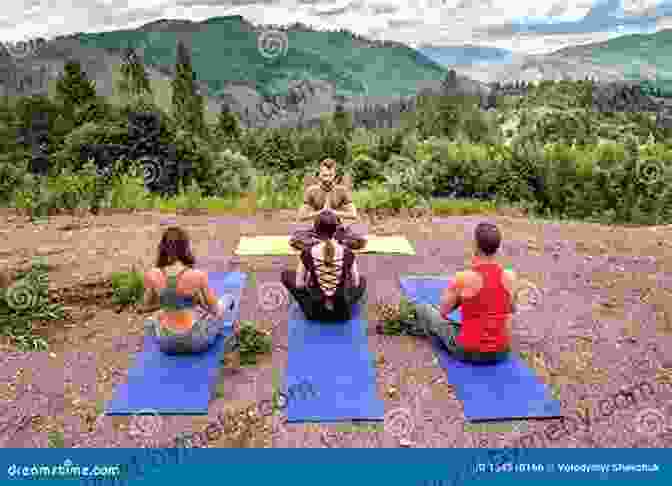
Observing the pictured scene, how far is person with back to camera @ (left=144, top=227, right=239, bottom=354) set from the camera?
420cm

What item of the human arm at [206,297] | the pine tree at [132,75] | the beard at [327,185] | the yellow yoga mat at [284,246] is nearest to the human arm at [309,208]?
the beard at [327,185]

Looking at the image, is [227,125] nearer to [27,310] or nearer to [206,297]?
[27,310]

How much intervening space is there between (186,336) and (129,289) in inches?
68.9

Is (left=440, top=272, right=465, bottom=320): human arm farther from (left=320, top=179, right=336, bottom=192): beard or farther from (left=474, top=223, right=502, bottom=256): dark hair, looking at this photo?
(left=320, top=179, right=336, bottom=192): beard

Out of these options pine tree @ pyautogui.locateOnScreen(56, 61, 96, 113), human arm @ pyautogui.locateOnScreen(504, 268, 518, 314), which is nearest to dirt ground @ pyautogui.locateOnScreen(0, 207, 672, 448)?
human arm @ pyautogui.locateOnScreen(504, 268, 518, 314)

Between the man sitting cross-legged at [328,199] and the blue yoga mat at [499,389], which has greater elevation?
the man sitting cross-legged at [328,199]

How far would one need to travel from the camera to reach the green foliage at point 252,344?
186 inches

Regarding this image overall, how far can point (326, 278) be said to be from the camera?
16.5 feet

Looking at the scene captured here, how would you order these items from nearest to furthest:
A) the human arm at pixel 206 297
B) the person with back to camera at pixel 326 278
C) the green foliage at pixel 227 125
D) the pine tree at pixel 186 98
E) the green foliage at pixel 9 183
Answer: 1. the human arm at pixel 206 297
2. the person with back to camera at pixel 326 278
3. the green foliage at pixel 9 183
4. the pine tree at pixel 186 98
5. the green foliage at pixel 227 125

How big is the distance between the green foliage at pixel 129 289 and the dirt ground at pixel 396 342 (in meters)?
0.12

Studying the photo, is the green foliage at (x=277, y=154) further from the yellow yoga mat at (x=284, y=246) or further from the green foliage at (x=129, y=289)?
the green foliage at (x=129, y=289)

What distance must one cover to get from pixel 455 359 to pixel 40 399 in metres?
3.27

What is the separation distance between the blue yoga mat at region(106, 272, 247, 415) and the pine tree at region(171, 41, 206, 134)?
159ft
